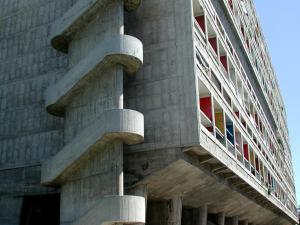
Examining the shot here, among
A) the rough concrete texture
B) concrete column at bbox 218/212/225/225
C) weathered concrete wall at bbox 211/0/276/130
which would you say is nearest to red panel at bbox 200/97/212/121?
the rough concrete texture

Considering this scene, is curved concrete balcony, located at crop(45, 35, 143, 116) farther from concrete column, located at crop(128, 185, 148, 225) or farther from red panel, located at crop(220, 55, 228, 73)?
red panel, located at crop(220, 55, 228, 73)

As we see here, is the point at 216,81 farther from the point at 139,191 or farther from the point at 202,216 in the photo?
the point at 139,191

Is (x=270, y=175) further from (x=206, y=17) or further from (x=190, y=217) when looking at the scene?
(x=206, y=17)

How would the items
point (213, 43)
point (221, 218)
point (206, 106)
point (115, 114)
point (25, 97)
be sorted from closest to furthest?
point (115, 114) < point (206, 106) < point (25, 97) < point (213, 43) < point (221, 218)

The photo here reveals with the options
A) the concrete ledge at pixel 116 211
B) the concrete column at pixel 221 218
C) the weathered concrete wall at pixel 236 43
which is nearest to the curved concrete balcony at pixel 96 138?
the concrete ledge at pixel 116 211

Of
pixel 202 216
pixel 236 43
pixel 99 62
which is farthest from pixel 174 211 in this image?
pixel 236 43

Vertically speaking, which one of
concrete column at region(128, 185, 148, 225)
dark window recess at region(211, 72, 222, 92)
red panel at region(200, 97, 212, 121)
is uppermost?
dark window recess at region(211, 72, 222, 92)

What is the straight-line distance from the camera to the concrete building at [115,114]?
64.7ft

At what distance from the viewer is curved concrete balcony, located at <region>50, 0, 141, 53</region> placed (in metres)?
22.1

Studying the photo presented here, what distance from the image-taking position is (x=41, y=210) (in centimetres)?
2497

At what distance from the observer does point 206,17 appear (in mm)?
25047

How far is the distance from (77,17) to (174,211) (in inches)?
438

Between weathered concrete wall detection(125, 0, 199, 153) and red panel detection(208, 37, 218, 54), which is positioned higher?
red panel detection(208, 37, 218, 54)

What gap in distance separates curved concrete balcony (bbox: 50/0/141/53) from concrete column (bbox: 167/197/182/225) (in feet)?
33.6
